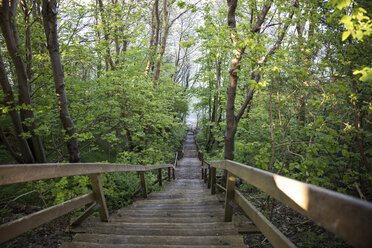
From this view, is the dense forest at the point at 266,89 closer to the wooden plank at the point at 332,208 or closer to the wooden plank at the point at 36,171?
the wooden plank at the point at 36,171

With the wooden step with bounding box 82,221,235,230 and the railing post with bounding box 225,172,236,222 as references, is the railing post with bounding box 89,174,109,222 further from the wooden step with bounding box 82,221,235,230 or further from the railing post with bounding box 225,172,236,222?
the railing post with bounding box 225,172,236,222

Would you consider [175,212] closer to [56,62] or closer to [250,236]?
[250,236]

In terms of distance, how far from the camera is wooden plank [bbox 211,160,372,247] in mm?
793

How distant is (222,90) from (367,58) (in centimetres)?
1252

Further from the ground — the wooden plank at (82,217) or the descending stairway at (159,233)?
the wooden plank at (82,217)

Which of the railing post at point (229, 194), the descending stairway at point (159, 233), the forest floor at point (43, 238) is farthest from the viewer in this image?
the railing post at point (229, 194)

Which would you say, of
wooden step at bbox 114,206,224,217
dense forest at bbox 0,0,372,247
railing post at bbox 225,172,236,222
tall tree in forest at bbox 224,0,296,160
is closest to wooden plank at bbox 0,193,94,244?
dense forest at bbox 0,0,372,247

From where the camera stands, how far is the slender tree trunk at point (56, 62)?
15.5 feet

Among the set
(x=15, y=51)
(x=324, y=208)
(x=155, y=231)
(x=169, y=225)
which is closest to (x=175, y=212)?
(x=169, y=225)

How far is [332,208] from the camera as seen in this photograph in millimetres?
969

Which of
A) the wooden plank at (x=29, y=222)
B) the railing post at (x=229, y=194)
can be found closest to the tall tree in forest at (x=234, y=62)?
the railing post at (x=229, y=194)

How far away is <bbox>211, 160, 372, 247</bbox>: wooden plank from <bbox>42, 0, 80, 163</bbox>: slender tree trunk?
15.6 ft

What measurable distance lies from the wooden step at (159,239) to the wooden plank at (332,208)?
1.21 m

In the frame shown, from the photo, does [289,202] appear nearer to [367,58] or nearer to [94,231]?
[94,231]
